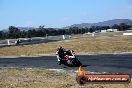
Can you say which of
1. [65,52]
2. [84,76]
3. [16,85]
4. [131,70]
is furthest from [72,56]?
[84,76]

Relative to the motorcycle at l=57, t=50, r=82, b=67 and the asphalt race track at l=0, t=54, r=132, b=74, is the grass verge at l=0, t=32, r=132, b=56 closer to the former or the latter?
the asphalt race track at l=0, t=54, r=132, b=74

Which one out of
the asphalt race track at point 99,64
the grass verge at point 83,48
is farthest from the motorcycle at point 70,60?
the grass verge at point 83,48

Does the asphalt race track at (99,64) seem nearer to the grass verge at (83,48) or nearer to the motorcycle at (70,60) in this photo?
the motorcycle at (70,60)

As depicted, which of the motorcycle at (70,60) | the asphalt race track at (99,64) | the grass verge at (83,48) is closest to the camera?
the asphalt race track at (99,64)

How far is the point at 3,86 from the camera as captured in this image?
1694 cm

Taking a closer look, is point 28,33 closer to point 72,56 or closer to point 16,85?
point 72,56

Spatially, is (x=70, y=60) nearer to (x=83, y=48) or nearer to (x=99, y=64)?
(x=99, y=64)

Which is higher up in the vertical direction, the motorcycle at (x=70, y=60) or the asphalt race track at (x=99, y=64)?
the motorcycle at (x=70, y=60)

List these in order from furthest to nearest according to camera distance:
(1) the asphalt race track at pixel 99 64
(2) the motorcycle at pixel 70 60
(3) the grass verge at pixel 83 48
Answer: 1. (3) the grass verge at pixel 83 48
2. (2) the motorcycle at pixel 70 60
3. (1) the asphalt race track at pixel 99 64

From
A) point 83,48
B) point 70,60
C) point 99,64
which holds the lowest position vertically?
point 83,48

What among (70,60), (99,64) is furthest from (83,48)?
(70,60)

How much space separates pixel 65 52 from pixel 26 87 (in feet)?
39.8

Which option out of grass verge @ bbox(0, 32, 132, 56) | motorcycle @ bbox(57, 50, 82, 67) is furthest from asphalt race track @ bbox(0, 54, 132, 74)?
grass verge @ bbox(0, 32, 132, 56)

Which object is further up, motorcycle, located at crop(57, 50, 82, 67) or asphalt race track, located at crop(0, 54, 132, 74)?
motorcycle, located at crop(57, 50, 82, 67)
